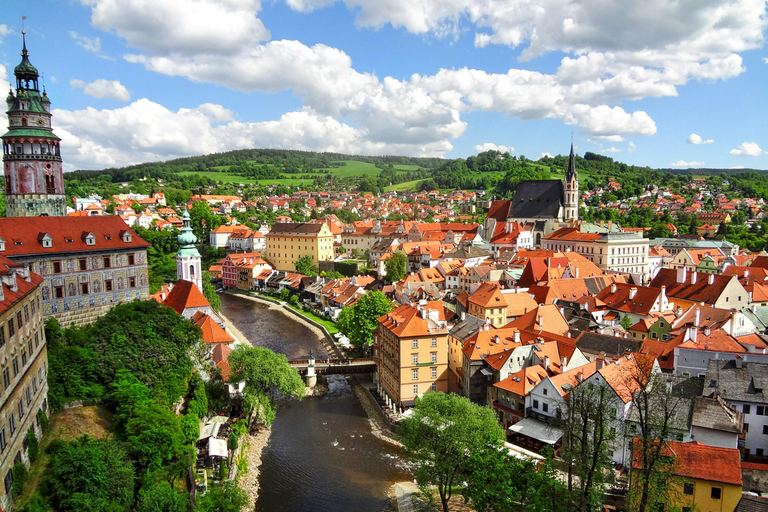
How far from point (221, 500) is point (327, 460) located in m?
7.65

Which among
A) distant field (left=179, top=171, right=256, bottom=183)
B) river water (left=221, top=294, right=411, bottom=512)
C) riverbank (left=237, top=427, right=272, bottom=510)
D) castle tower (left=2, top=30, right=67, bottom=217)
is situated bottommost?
river water (left=221, top=294, right=411, bottom=512)

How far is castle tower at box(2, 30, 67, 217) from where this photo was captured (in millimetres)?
29891

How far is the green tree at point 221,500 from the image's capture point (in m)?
18.5

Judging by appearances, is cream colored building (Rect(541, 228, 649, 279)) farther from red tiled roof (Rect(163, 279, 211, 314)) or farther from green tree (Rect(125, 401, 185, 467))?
green tree (Rect(125, 401, 185, 467))

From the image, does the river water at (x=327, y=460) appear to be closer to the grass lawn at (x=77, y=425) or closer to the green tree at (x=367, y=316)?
the green tree at (x=367, y=316)

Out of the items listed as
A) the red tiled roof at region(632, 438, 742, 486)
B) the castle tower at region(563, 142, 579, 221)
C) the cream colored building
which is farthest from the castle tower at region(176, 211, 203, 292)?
the castle tower at region(563, 142, 579, 221)

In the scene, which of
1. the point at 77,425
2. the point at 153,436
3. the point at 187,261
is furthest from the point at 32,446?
the point at 187,261

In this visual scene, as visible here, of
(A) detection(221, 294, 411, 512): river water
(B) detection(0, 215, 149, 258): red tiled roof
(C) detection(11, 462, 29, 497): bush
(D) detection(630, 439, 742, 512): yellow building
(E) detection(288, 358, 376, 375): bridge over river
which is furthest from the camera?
(E) detection(288, 358, 376, 375): bridge over river

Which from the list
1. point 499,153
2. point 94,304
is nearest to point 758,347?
point 94,304

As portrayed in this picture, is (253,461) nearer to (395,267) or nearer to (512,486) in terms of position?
(512,486)

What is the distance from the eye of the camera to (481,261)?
6156 centimetres

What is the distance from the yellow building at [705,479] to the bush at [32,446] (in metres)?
19.2

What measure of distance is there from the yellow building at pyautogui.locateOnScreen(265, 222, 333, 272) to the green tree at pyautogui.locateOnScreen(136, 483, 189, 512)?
2295 inches

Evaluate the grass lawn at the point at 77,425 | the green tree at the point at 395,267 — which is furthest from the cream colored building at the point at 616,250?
the grass lawn at the point at 77,425
